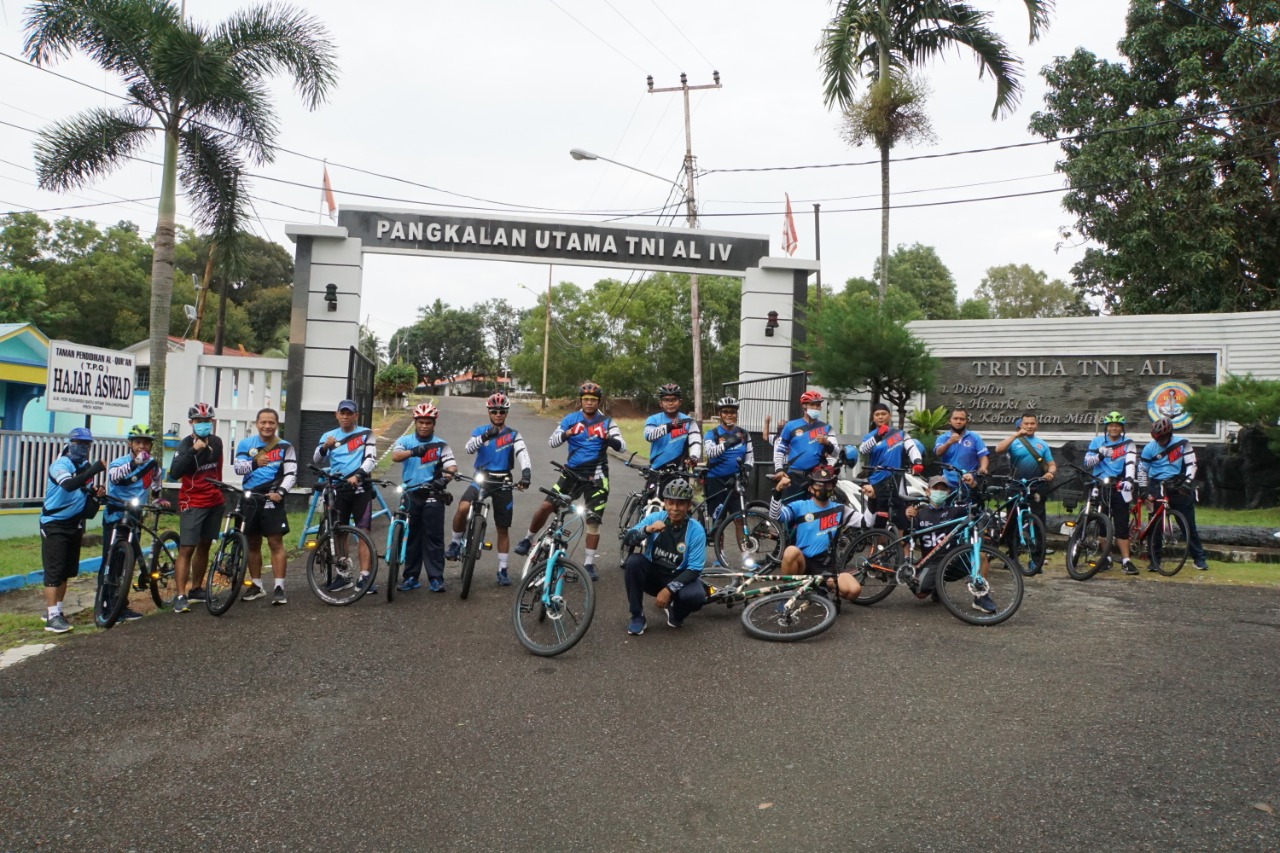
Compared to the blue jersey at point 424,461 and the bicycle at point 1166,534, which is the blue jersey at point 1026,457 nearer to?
the bicycle at point 1166,534

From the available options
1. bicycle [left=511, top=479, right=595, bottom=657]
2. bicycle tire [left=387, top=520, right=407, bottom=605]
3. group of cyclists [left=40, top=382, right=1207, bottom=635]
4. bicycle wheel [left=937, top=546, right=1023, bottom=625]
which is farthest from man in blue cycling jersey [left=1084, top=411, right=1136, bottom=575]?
bicycle tire [left=387, top=520, right=407, bottom=605]

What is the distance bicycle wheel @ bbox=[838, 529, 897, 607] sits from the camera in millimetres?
8180

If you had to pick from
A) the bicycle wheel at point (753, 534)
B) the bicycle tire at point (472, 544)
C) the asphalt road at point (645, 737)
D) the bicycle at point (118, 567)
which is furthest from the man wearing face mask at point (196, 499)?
the bicycle wheel at point (753, 534)

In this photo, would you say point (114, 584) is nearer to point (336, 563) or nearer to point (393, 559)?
point (336, 563)

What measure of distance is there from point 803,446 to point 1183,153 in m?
16.7

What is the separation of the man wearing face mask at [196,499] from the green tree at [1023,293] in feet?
183

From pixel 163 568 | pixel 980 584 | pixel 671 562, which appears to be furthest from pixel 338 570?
pixel 980 584

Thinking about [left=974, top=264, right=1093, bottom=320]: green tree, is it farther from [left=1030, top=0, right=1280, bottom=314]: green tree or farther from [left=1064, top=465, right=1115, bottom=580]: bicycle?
[left=1064, top=465, right=1115, bottom=580]: bicycle

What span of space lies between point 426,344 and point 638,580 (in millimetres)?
97887

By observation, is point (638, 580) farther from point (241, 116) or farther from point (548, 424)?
point (548, 424)

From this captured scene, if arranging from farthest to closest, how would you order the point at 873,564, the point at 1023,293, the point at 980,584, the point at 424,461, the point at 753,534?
the point at 1023,293, the point at 753,534, the point at 424,461, the point at 873,564, the point at 980,584

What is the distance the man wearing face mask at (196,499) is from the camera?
801 centimetres

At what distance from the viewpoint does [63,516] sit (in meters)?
7.41

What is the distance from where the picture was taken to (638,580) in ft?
23.6
